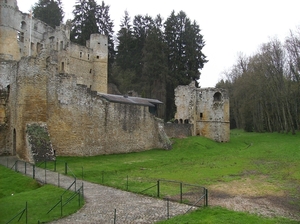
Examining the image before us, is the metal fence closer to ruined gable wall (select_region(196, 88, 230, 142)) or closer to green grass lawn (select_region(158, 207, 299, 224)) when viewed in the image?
green grass lawn (select_region(158, 207, 299, 224))

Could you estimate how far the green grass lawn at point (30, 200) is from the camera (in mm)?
11352

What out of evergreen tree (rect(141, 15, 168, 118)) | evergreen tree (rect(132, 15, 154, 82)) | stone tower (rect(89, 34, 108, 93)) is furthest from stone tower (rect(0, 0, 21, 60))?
evergreen tree (rect(132, 15, 154, 82))

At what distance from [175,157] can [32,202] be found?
16.1 meters

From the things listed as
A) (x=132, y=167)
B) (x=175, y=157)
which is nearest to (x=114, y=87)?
(x=175, y=157)

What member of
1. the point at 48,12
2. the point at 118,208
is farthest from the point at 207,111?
the point at 48,12

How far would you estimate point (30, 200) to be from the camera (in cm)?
1308

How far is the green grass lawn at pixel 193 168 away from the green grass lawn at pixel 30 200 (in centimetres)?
290

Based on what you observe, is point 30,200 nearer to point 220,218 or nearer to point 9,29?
point 220,218

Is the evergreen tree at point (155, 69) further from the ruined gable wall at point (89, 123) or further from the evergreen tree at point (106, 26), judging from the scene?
the ruined gable wall at point (89, 123)

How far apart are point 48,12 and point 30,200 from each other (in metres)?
56.6

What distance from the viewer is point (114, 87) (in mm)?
53125

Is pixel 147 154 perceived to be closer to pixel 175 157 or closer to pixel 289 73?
pixel 175 157

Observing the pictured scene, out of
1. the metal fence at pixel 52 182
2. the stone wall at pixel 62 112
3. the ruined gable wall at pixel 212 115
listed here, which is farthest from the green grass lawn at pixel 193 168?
the ruined gable wall at pixel 212 115

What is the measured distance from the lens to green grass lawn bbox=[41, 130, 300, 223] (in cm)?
1645
